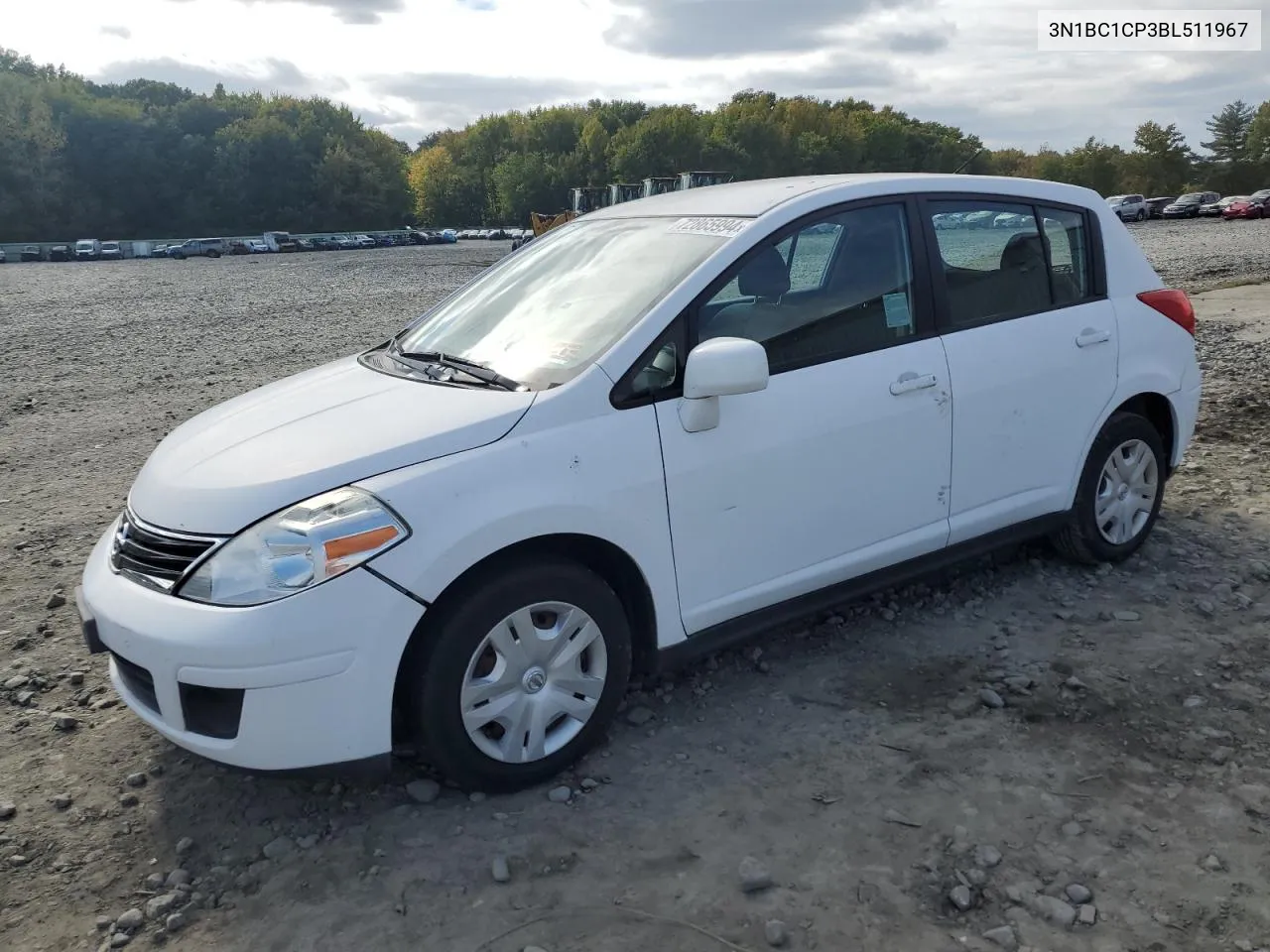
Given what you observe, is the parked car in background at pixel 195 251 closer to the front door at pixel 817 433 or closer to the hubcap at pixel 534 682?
the front door at pixel 817 433

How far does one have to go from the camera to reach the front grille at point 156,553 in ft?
9.61

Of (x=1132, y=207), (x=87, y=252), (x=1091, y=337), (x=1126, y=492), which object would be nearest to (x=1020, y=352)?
(x=1091, y=337)

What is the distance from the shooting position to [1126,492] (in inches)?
187

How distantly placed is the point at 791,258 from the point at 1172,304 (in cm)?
Answer: 216

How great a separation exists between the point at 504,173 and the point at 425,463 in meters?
111

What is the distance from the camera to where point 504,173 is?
10806cm

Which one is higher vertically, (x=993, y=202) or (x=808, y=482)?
(x=993, y=202)

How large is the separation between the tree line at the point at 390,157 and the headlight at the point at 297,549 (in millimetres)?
77172

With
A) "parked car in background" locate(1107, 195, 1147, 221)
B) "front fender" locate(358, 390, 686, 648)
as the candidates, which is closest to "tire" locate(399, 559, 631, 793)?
"front fender" locate(358, 390, 686, 648)

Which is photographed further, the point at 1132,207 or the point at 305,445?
the point at 1132,207

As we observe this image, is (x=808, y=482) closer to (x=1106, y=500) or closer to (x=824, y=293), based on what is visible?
(x=824, y=293)

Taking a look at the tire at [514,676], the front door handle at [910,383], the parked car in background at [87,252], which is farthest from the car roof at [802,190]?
the parked car in background at [87,252]

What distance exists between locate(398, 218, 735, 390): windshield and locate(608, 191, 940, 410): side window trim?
114mm

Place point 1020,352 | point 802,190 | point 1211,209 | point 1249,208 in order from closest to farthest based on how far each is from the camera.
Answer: point 802,190
point 1020,352
point 1249,208
point 1211,209
